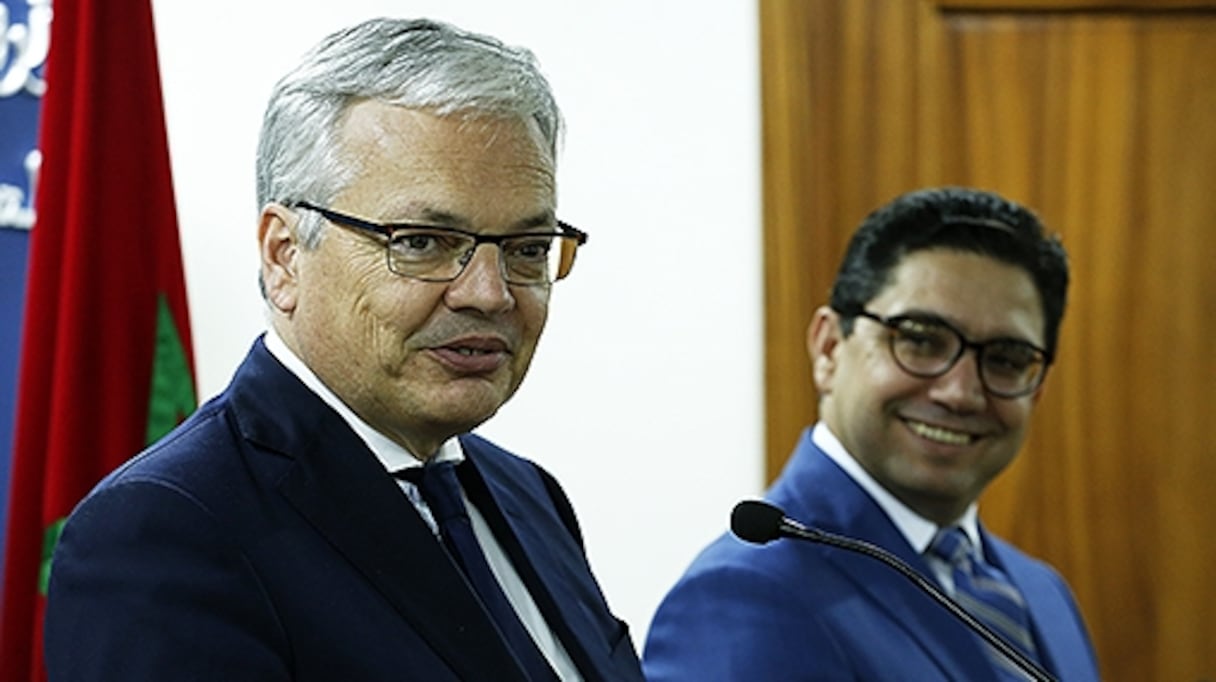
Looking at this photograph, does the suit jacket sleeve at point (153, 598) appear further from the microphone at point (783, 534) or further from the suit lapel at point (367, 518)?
the microphone at point (783, 534)

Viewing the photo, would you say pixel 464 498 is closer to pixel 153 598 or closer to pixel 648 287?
pixel 153 598

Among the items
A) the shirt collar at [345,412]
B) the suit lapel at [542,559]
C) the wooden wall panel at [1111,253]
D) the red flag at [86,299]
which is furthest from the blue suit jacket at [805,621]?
the wooden wall panel at [1111,253]

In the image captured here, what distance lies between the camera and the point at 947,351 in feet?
6.89

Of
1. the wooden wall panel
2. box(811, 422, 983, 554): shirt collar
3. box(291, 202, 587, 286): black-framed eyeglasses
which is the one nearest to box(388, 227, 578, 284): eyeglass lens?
box(291, 202, 587, 286): black-framed eyeglasses

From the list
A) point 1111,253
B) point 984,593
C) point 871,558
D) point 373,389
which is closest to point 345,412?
point 373,389

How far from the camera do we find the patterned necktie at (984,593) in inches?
82.7

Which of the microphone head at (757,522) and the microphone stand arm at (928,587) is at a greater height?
the microphone head at (757,522)

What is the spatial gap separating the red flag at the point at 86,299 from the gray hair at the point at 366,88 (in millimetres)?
932

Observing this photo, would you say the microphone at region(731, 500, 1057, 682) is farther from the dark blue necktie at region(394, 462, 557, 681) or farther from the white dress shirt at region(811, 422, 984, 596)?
the white dress shirt at region(811, 422, 984, 596)

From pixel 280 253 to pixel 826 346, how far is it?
Result: 95 cm

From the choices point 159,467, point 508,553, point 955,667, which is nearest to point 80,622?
point 159,467

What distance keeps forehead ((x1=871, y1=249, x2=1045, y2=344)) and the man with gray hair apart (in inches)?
28.9

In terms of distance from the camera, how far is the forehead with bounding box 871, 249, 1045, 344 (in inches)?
82.1

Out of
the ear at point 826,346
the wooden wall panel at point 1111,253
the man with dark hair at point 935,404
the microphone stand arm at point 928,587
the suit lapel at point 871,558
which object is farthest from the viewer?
the wooden wall panel at point 1111,253
